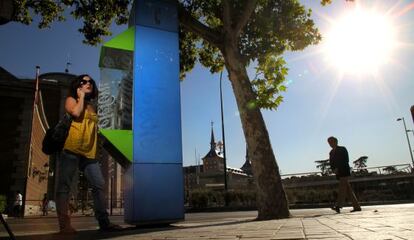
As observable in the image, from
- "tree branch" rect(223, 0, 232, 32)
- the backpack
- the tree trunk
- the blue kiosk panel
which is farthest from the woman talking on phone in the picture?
"tree branch" rect(223, 0, 232, 32)

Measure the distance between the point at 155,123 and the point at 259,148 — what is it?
12.0 ft

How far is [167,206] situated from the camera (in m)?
5.99

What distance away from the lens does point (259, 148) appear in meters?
9.12

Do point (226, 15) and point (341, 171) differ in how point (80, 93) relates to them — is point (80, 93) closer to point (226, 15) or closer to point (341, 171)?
point (226, 15)

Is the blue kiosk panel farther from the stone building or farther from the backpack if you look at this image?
the stone building

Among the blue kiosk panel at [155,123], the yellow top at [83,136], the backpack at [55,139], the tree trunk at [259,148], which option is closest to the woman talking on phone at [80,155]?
the yellow top at [83,136]

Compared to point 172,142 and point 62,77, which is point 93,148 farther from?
point 62,77

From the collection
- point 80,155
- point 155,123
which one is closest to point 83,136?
point 80,155

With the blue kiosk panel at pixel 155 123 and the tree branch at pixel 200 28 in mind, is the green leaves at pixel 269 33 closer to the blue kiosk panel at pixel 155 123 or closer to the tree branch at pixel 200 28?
the tree branch at pixel 200 28

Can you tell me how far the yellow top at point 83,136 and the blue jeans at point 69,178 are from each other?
0.09 m

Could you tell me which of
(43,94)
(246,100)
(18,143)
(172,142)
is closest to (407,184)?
(246,100)

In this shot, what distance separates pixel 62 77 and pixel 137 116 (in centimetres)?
4380

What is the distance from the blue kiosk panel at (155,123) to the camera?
5840mm

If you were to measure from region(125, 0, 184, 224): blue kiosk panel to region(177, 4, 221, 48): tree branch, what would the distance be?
3451 millimetres
